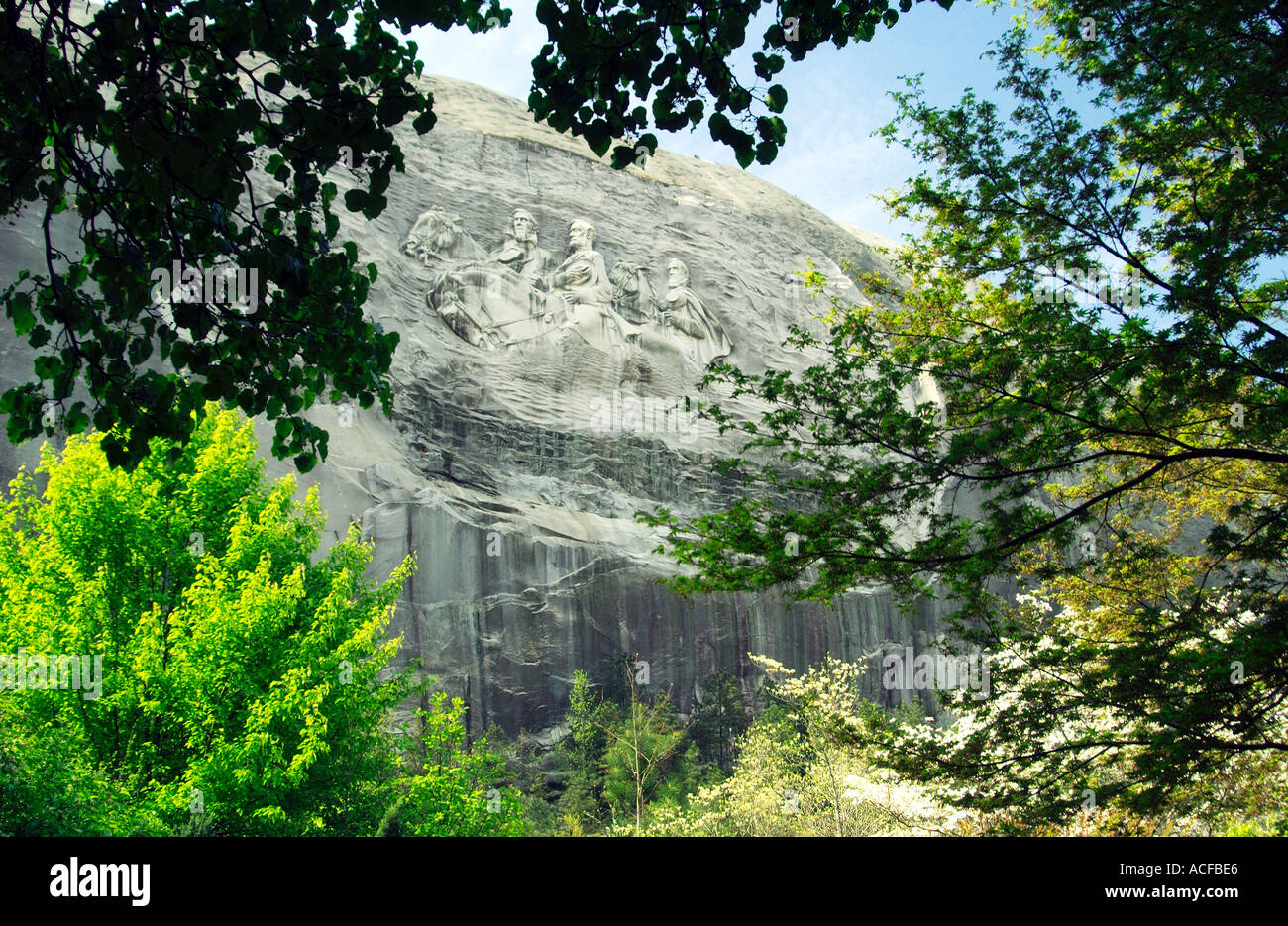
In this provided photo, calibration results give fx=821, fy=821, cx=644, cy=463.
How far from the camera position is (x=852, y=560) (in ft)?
20.8

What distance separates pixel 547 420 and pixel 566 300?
566 cm

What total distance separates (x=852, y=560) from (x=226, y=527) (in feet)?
29.7

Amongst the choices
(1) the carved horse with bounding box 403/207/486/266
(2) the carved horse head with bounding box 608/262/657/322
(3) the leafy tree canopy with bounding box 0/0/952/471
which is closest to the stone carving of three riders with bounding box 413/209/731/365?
(2) the carved horse head with bounding box 608/262/657/322

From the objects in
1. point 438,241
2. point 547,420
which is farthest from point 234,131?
point 438,241

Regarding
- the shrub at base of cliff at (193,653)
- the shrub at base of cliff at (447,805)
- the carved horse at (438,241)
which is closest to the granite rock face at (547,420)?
the carved horse at (438,241)

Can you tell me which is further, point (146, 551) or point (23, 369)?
point (23, 369)

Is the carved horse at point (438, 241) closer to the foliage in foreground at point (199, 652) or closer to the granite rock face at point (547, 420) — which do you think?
the granite rock face at point (547, 420)

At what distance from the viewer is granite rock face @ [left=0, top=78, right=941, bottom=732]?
86.5 ft

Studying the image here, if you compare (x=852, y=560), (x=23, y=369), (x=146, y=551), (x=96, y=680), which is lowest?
(x=96, y=680)

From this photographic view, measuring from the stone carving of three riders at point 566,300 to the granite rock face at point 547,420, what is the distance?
9 centimetres

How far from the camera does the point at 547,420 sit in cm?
3158

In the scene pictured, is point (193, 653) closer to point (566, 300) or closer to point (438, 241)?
point (566, 300)
